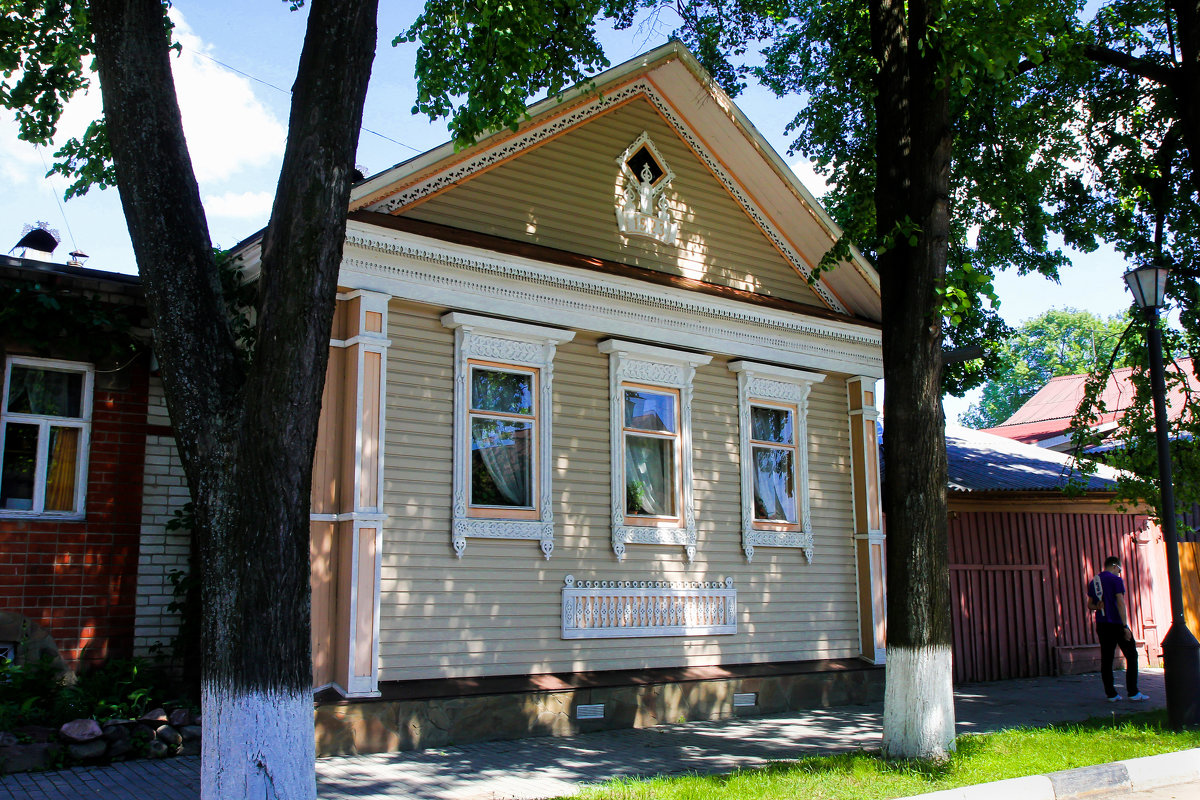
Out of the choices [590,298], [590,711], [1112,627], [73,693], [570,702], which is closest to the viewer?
[73,693]

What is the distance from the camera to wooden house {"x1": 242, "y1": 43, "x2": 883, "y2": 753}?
9414 mm

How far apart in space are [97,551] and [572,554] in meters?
4.77

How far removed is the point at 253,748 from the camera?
16.7 feet

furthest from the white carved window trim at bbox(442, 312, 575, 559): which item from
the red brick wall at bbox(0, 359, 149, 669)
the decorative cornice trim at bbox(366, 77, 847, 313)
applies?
the red brick wall at bbox(0, 359, 149, 669)

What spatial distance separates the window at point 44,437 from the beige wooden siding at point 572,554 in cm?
322

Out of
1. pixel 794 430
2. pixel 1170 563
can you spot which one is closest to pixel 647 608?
pixel 794 430

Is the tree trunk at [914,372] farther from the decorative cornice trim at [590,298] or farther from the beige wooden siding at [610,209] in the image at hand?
the beige wooden siding at [610,209]

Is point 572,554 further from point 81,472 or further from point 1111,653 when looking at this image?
point 1111,653

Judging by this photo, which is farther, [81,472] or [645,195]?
[645,195]

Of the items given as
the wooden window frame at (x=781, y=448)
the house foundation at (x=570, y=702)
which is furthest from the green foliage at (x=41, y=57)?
the wooden window frame at (x=781, y=448)

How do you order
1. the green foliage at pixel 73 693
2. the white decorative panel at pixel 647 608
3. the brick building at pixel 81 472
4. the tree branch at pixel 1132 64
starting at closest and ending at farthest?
the green foliage at pixel 73 693 → the brick building at pixel 81 472 → the white decorative panel at pixel 647 608 → the tree branch at pixel 1132 64

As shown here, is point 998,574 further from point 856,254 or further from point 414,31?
point 414,31

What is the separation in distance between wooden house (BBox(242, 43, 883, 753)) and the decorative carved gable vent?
32 mm

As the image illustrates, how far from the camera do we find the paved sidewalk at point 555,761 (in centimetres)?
727
